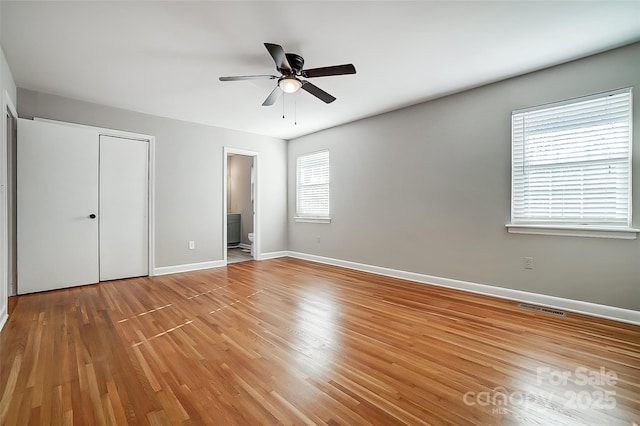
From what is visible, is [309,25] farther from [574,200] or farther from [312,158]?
[312,158]

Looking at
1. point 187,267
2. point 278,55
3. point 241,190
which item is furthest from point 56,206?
point 241,190

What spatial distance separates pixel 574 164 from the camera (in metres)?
2.90

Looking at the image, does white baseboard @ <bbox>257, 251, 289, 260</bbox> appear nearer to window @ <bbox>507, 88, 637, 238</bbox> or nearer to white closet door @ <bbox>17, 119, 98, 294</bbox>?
white closet door @ <bbox>17, 119, 98, 294</bbox>

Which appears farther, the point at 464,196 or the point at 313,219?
the point at 313,219

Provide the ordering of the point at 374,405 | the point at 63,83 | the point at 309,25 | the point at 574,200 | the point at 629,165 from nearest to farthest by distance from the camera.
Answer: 1. the point at 374,405
2. the point at 309,25
3. the point at 629,165
4. the point at 574,200
5. the point at 63,83

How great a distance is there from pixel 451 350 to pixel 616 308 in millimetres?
1936

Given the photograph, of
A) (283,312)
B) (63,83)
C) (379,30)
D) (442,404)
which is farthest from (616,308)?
(63,83)

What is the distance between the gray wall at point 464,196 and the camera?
2.76 meters

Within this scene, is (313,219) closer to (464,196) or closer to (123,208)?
(464,196)

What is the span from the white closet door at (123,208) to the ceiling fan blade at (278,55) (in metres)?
3.24

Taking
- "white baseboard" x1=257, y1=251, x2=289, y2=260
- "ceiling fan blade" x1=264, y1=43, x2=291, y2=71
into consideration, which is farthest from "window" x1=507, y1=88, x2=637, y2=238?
"white baseboard" x1=257, y1=251, x2=289, y2=260

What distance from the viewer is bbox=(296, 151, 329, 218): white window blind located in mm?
5586

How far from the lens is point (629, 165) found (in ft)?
8.62

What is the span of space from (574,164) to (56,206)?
6.26m
